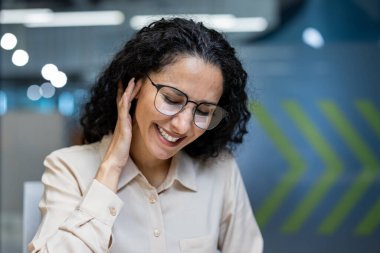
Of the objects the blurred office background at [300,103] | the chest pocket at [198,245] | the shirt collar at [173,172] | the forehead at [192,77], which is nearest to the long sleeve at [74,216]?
the shirt collar at [173,172]

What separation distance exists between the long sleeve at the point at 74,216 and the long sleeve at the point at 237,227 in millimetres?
391

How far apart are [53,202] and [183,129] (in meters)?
0.40

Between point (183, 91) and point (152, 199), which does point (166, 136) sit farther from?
point (152, 199)

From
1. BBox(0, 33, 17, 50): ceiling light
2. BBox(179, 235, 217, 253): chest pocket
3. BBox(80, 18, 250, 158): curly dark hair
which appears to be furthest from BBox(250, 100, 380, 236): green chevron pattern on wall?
BBox(179, 235, 217, 253): chest pocket

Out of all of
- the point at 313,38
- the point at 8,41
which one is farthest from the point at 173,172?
the point at 8,41

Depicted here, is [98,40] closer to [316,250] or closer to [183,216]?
[316,250]

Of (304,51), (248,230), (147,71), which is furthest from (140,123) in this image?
(304,51)

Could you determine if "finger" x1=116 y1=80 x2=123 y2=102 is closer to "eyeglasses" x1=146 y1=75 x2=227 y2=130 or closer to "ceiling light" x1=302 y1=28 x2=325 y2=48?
"eyeglasses" x1=146 y1=75 x2=227 y2=130

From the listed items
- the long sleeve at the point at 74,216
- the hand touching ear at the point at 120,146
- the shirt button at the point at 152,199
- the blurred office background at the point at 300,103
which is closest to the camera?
the long sleeve at the point at 74,216

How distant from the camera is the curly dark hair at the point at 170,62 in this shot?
Answer: 1724mm

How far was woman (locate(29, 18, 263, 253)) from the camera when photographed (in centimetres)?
167

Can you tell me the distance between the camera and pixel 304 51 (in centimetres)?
367

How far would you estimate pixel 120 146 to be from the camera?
1.77 meters

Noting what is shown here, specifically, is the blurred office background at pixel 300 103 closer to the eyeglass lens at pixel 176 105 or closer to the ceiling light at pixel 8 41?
the ceiling light at pixel 8 41
